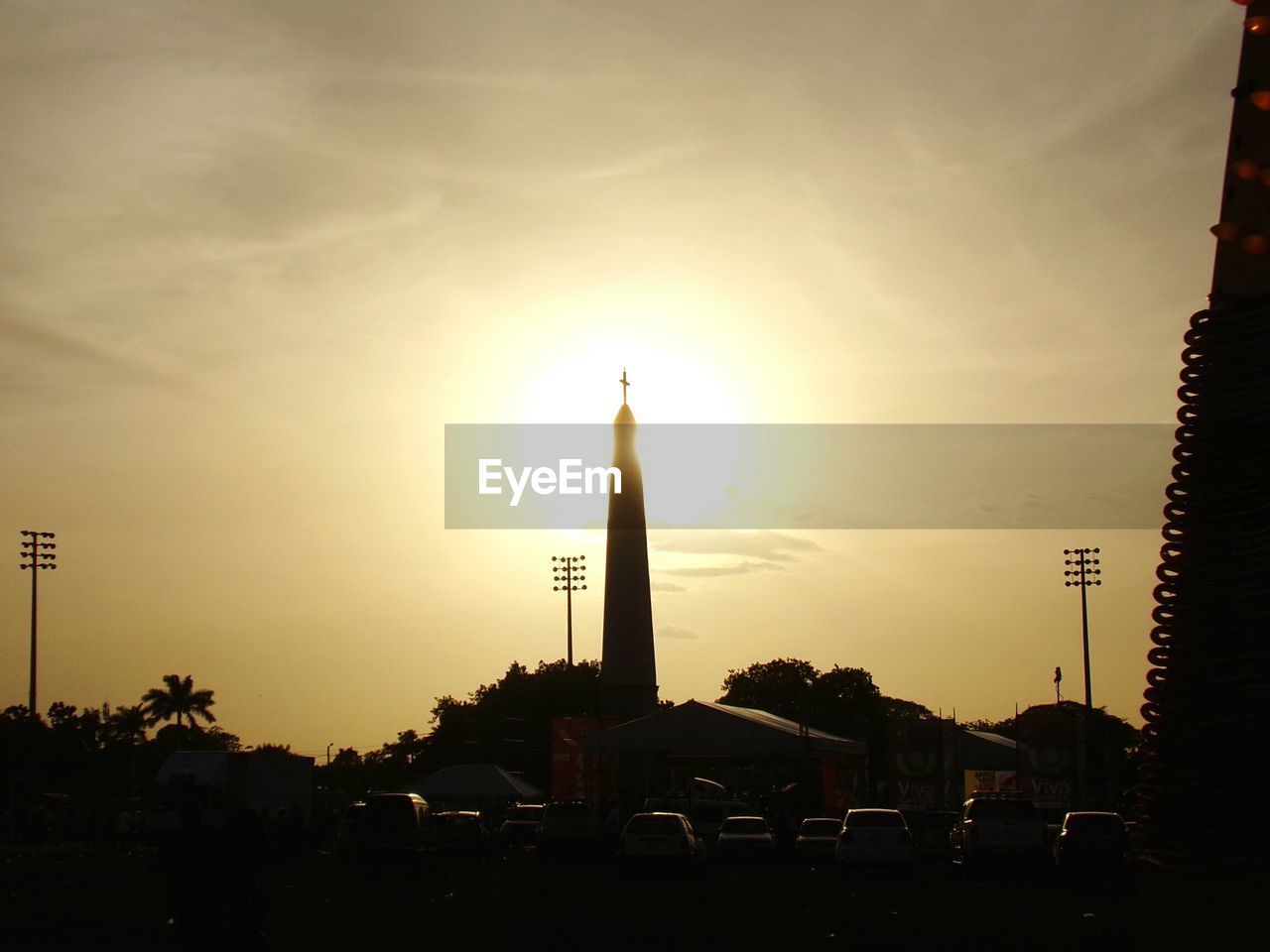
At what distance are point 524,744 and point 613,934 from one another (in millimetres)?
90257

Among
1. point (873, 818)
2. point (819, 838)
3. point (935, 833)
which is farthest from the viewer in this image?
point (935, 833)

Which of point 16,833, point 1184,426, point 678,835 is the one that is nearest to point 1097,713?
point 16,833

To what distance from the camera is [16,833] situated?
5716 cm

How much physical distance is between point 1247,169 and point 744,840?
1442 inches

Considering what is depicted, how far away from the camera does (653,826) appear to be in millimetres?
32031

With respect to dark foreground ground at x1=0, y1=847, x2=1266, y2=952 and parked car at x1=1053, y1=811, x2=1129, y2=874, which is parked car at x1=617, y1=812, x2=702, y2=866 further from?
parked car at x1=1053, y1=811, x2=1129, y2=874

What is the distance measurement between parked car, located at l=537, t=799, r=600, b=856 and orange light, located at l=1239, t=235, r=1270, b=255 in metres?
34.6

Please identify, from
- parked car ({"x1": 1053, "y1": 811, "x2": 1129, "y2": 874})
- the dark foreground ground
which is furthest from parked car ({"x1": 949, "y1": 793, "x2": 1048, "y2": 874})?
parked car ({"x1": 1053, "y1": 811, "x2": 1129, "y2": 874})

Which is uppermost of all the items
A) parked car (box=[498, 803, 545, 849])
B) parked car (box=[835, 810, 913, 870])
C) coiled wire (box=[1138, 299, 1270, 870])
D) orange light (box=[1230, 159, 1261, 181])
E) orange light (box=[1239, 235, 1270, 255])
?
orange light (box=[1230, 159, 1261, 181])

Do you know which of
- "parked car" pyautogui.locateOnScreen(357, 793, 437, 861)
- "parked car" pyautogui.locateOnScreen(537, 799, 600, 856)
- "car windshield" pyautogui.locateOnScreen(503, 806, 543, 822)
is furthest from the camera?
"car windshield" pyautogui.locateOnScreen(503, 806, 543, 822)

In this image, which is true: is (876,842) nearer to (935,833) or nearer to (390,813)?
(390,813)

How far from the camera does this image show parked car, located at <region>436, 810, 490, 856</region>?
1745 inches

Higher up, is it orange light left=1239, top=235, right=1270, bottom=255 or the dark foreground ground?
orange light left=1239, top=235, right=1270, bottom=255

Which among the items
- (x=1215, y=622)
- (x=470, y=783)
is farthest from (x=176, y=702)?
(x=1215, y=622)
